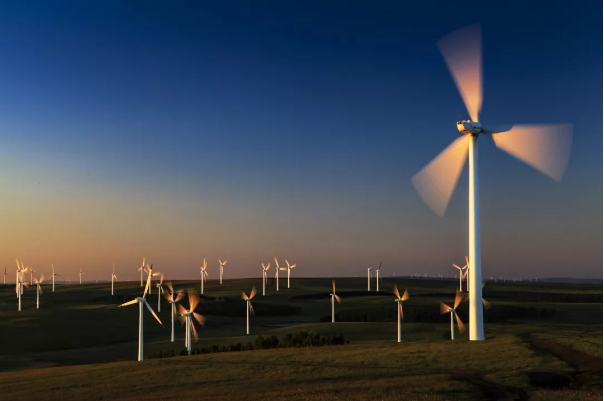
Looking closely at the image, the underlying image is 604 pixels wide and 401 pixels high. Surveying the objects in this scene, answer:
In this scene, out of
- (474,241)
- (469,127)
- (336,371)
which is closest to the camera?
(336,371)

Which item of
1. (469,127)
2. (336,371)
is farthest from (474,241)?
(336,371)

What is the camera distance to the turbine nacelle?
56.7 meters

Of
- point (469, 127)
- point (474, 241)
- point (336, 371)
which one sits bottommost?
point (336, 371)

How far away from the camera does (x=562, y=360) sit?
4900 centimetres

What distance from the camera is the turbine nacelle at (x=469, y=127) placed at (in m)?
56.7

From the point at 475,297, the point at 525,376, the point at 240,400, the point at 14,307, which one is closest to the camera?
the point at 240,400

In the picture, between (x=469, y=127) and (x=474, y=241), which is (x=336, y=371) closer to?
(x=474, y=241)

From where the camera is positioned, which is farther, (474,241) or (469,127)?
(469,127)

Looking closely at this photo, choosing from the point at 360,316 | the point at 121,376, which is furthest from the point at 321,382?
the point at 360,316

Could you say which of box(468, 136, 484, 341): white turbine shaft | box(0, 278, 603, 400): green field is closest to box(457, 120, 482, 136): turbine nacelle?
box(468, 136, 484, 341): white turbine shaft

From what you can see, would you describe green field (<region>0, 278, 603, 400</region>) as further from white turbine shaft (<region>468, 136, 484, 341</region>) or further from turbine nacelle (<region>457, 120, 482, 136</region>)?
turbine nacelle (<region>457, 120, 482, 136</region>)

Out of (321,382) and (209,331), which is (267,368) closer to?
(321,382)

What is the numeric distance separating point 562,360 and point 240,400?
26026mm

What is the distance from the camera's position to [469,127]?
56.8 metres
